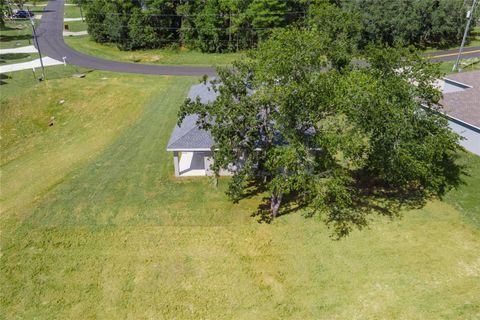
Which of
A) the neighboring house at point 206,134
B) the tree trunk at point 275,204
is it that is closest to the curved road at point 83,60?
the neighboring house at point 206,134

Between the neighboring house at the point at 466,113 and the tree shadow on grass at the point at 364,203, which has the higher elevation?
the neighboring house at the point at 466,113

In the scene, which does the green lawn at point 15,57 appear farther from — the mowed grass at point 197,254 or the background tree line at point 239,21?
the mowed grass at point 197,254

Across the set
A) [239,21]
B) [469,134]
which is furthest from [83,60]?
[469,134]

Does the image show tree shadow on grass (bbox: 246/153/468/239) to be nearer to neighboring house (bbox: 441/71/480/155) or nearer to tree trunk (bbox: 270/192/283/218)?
tree trunk (bbox: 270/192/283/218)

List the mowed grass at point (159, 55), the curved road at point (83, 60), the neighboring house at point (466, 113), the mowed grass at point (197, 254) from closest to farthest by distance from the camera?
→ 1. the mowed grass at point (197, 254)
2. the neighboring house at point (466, 113)
3. the curved road at point (83, 60)
4. the mowed grass at point (159, 55)

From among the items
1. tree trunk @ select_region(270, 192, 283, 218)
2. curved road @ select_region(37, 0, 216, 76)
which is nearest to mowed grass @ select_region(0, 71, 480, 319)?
tree trunk @ select_region(270, 192, 283, 218)

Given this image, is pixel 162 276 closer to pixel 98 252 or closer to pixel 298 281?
pixel 98 252
